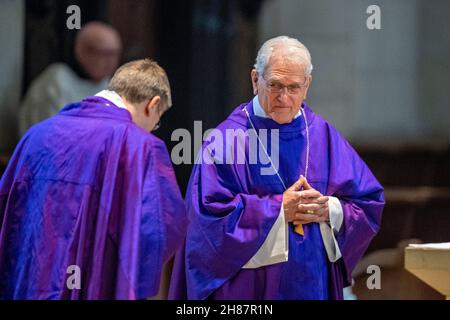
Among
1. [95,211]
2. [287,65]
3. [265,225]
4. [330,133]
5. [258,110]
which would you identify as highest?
[287,65]

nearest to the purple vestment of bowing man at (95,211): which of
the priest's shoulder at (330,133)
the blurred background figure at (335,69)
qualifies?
the priest's shoulder at (330,133)

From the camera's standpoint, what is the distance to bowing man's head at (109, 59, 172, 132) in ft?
16.7

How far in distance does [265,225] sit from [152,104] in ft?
2.69

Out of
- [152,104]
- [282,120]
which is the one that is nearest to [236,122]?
[282,120]

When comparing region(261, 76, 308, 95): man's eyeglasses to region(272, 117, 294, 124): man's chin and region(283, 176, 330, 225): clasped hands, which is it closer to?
region(272, 117, 294, 124): man's chin

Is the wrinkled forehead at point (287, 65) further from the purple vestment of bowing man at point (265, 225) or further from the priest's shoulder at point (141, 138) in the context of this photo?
the priest's shoulder at point (141, 138)

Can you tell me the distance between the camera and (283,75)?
17.0 feet

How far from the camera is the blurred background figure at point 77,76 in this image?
624cm

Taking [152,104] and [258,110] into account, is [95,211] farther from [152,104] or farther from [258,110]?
[258,110]

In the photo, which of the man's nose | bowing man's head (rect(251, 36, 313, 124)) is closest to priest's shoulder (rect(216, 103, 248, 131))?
bowing man's head (rect(251, 36, 313, 124))

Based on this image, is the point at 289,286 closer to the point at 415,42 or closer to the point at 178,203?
the point at 178,203

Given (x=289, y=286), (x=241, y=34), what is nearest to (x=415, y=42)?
(x=241, y=34)

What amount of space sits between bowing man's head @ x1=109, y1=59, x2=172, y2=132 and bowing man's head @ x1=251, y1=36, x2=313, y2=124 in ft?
1.68

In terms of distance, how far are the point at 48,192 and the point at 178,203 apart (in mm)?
623
